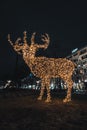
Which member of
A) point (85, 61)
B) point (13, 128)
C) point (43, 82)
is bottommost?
point (13, 128)

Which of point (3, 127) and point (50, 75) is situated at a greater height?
point (50, 75)

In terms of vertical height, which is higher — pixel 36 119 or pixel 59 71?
pixel 59 71

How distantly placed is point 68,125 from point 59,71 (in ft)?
25.8

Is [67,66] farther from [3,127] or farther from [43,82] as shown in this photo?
[3,127]

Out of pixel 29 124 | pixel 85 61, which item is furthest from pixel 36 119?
pixel 85 61

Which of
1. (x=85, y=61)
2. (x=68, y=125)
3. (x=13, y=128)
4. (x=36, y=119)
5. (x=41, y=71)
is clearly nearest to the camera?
(x=13, y=128)

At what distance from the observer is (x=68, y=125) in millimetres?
9289

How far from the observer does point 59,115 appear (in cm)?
1135

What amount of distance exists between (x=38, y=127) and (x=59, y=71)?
8.28 m

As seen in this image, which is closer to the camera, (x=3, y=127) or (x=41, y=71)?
(x=3, y=127)

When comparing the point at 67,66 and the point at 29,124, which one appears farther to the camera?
the point at 67,66

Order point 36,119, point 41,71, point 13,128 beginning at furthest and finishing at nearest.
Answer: point 41,71, point 36,119, point 13,128

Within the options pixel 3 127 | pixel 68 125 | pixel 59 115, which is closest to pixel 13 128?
pixel 3 127

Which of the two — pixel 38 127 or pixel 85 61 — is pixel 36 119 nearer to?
pixel 38 127
